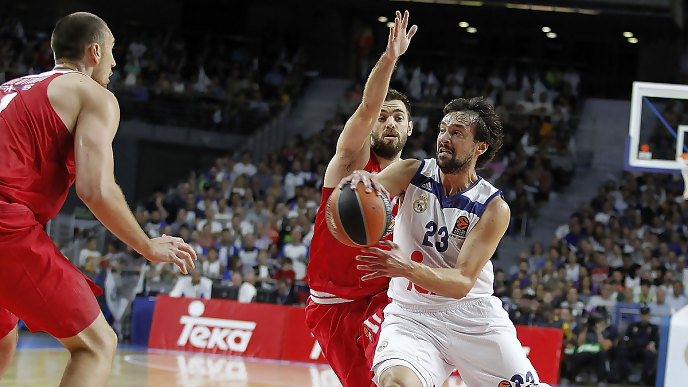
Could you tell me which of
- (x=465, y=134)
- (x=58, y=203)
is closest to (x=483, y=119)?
(x=465, y=134)

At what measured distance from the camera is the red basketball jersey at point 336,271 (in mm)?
5078

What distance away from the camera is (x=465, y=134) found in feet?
15.0

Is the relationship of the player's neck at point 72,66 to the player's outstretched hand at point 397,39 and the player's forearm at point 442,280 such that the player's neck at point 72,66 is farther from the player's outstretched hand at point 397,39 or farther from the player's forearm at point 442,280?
the player's forearm at point 442,280

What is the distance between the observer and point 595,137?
16.0 metres

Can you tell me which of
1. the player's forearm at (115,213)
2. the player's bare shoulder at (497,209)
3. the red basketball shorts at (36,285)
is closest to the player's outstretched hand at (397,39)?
the player's bare shoulder at (497,209)

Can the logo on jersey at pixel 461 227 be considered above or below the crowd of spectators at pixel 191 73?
below

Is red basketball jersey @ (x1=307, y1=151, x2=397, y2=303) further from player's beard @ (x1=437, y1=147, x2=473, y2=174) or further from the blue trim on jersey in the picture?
player's beard @ (x1=437, y1=147, x2=473, y2=174)

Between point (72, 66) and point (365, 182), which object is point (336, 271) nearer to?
point (365, 182)

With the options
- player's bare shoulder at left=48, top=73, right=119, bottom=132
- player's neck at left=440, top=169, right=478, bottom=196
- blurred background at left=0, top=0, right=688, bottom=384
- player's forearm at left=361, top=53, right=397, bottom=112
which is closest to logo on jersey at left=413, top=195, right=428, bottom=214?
player's neck at left=440, top=169, right=478, bottom=196

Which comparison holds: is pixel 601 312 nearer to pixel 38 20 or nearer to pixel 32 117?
pixel 32 117

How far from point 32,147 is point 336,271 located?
78.5 inches

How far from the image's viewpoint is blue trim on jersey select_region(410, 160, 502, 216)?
453 cm

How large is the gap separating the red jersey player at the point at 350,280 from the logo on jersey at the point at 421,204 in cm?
52

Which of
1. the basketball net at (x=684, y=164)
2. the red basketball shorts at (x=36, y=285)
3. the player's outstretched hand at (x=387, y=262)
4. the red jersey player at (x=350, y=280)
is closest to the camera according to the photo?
the red basketball shorts at (x=36, y=285)
